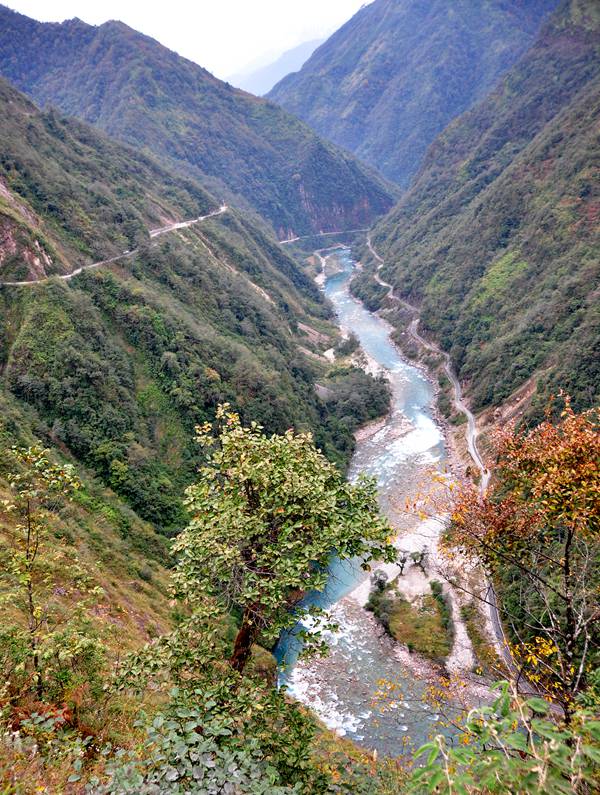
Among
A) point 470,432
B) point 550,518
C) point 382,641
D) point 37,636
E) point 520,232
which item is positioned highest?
point 520,232

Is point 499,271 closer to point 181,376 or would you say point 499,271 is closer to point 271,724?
point 181,376

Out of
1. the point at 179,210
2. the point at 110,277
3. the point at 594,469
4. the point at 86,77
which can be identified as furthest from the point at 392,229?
the point at 594,469

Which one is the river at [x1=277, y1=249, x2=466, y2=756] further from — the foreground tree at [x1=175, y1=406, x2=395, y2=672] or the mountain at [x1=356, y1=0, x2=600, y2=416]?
the mountain at [x1=356, y1=0, x2=600, y2=416]

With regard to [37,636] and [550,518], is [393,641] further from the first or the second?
[37,636]

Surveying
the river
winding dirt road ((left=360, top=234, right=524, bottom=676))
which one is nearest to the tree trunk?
the river

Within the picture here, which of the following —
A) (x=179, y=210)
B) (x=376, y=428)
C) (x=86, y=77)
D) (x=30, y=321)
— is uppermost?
(x=86, y=77)

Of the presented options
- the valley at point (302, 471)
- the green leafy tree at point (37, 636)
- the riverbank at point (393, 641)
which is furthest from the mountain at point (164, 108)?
the green leafy tree at point (37, 636)

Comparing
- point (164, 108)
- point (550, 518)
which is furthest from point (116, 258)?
point (164, 108)
